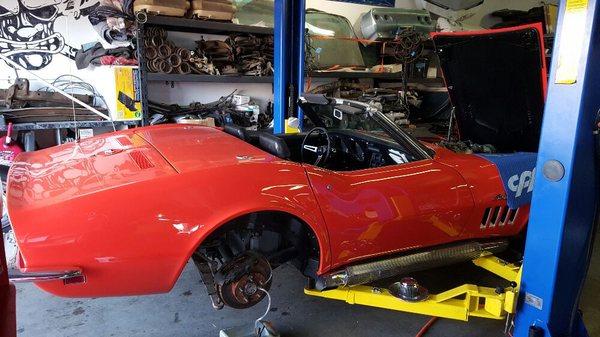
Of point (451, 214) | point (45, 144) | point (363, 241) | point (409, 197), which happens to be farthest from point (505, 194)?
point (45, 144)

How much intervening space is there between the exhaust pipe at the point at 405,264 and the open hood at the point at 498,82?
3.29 feet

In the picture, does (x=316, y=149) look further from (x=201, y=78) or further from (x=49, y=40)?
(x=49, y=40)

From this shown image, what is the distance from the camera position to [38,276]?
147cm

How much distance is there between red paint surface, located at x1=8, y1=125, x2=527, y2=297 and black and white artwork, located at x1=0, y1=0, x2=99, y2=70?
8.15 ft

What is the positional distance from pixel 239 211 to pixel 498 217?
6.02 feet

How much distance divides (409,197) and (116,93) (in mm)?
3207

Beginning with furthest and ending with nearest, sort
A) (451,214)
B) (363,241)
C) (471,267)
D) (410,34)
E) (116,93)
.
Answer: (410,34)
(116,93)
(471,267)
(451,214)
(363,241)

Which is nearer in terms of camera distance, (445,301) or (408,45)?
(445,301)

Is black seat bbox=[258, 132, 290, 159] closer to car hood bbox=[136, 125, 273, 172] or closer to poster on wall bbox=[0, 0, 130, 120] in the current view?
car hood bbox=[136, 125, 273, 172]

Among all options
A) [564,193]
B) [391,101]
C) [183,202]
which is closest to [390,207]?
[564,193]

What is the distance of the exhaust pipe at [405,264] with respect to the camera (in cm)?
213

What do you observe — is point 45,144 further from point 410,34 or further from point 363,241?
point 410,34

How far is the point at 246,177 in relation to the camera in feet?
6.07

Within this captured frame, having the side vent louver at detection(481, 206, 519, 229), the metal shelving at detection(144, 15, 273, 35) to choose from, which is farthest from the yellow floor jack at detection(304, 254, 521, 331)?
the metal shelving at detection(144, 15, 273, 35)
